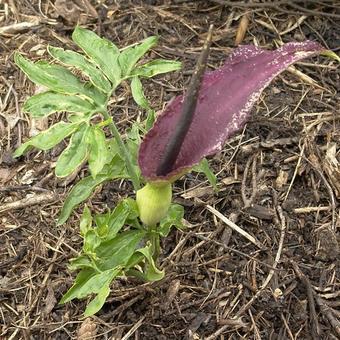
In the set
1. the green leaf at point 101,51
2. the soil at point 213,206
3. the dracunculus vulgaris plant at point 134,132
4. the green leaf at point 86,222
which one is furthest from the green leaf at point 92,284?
the green leaf at point 101,51

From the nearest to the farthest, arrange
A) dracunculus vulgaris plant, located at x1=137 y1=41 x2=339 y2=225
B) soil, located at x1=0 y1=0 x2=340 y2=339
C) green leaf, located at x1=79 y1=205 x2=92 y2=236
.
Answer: dracunculus vulgaris plant, located at x1=137 y1=41 x2=339 y2=225
green leaf, located at x1=79 y1=205 x2=92 y2=236
soil, located at x1=0 y1=0 x2=340 y2=339

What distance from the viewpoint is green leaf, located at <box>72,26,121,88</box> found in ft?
4.01

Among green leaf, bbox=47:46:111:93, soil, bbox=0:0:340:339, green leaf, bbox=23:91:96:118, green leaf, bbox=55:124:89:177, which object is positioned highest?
green leaf, bbox=47:46:111:93

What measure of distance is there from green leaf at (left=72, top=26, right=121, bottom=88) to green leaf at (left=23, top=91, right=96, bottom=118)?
0.10 metres

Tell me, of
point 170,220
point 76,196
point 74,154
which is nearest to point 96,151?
point 74,154

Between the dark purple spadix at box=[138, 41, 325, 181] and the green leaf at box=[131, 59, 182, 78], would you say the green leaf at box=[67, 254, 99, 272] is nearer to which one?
the dark purple spadix at box=[138, 41, 325, 181]

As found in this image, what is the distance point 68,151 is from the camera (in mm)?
1110

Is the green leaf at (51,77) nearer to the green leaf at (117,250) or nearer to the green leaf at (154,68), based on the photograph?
the green leaf at (154,68)

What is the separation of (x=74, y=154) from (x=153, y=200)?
0.53ft

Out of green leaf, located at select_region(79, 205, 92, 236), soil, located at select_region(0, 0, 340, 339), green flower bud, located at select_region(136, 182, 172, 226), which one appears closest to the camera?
green flower bud, located at select_region(136, 182, 172, 226)

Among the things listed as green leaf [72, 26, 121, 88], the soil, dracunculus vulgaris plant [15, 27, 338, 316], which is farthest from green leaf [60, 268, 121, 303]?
green leaf [72, 26, 121, 88]

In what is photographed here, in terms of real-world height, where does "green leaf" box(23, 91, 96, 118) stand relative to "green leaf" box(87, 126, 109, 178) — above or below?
above

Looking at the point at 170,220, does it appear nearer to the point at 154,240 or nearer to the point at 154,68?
the point at 154,240

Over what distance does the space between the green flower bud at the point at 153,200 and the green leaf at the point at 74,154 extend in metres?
0.13
